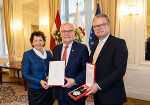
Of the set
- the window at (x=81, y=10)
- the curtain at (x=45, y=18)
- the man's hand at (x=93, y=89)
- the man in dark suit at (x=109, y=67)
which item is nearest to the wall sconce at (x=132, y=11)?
the window at (x=81, y=10)

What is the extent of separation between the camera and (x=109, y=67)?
1221 millimetres

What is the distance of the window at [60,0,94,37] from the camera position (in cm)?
424

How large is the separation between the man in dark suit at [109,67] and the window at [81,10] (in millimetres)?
3093

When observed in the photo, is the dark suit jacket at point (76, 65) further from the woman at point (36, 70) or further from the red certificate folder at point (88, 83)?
the woman at point (36, 70)

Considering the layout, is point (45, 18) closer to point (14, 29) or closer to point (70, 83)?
point (14, 29)

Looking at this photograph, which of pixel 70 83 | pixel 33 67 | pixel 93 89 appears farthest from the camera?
pixel 33 67

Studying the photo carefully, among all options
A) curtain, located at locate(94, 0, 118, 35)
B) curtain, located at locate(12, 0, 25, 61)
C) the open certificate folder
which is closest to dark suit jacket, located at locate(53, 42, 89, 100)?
the open certificate folder

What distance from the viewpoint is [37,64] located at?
5.52 feet

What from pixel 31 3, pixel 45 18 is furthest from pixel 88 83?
pixel 31 3

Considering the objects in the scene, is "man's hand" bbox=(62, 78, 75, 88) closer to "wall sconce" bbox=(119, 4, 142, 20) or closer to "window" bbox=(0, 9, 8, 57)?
"wall sconce" bbox=(119, 4, 142, 20)

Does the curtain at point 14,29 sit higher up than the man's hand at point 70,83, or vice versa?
the curtain at point 14,29

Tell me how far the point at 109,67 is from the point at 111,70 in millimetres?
43

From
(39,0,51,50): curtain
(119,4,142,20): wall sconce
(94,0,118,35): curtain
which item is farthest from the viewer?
(39,0,51,50): curtain

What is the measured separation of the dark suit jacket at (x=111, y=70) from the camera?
3.82 ft
